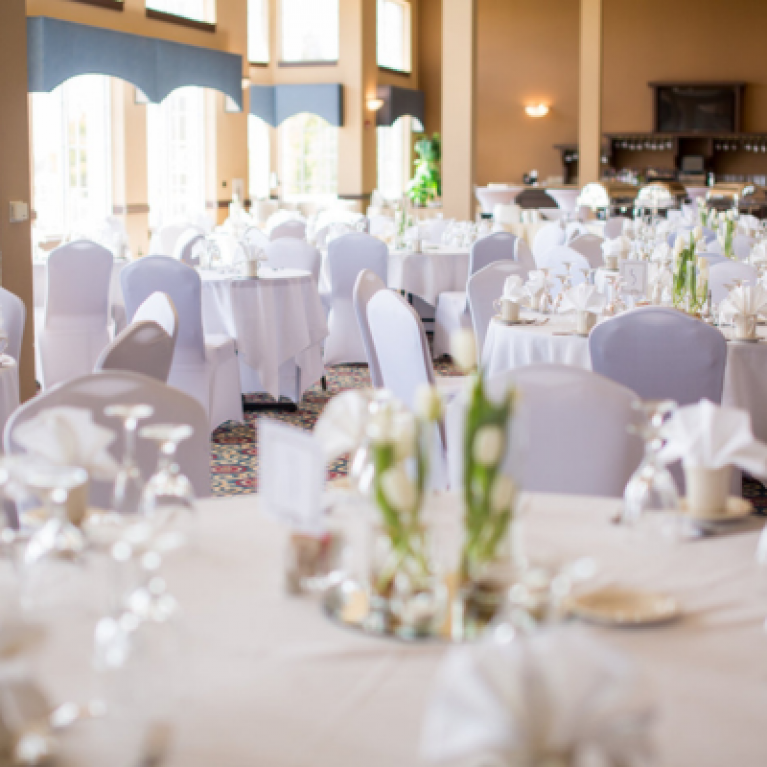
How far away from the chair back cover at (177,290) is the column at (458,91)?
6.89 metres

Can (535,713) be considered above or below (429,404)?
below

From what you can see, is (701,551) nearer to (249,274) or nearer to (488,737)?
(488,737)

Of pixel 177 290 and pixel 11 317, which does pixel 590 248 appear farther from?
pixel 11 317

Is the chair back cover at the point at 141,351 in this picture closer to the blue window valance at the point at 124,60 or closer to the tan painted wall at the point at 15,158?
the tan painted wall at the point at 15,158

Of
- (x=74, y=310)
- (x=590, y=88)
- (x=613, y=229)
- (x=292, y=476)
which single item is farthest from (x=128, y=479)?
(x=590, y=88)

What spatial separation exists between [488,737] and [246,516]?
1.25m

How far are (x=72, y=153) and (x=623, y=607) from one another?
11.8 m

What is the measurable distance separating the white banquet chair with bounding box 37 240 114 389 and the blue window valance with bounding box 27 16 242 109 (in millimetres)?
4781

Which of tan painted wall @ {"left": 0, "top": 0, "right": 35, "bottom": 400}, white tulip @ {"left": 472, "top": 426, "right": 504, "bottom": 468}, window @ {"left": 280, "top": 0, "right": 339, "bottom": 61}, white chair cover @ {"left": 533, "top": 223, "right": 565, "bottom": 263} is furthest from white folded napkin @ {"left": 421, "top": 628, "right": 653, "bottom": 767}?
window @ {"left": 280, "top": 0, "right": 339, "bottom": 61}

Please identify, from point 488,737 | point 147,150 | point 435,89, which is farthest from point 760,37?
point 488,737

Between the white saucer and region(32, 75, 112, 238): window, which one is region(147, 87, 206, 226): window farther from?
the white saucer

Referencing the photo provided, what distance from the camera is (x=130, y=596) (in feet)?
4.49

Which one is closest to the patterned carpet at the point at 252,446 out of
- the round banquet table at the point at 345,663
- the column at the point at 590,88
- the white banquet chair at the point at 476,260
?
the white banquet chair at the point at 476,260

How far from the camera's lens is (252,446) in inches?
237
